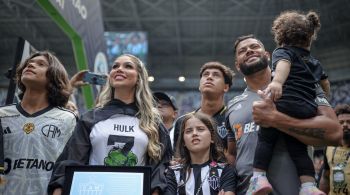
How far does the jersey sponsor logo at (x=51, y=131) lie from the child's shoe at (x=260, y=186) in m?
1.28

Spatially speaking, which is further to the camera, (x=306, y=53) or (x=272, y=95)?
(x=306, y=53)

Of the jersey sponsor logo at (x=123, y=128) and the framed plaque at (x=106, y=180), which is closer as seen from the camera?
the framed plaque at (x=106, y=180)

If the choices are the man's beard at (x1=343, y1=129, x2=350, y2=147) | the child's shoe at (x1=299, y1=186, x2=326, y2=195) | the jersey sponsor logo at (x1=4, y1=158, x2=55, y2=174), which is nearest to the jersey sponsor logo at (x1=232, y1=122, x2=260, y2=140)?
the child's shoe at (x1=299, y1=186, x2=326, y2=195)

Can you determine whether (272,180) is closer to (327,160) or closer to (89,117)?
(89,117)

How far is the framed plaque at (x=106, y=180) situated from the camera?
6.56 ft

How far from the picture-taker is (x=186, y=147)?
2.73 meters

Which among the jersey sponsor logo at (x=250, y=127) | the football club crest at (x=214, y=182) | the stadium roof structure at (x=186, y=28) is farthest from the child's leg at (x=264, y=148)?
the stadium roof structure at (x=186, y=28)

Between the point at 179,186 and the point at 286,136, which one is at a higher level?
the point at 286,136

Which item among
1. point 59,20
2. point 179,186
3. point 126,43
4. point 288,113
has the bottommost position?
point 179,186

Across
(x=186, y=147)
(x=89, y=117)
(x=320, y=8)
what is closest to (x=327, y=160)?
(x=186, y=147)

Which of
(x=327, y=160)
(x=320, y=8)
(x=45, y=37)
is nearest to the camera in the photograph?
(x=327, y=160)

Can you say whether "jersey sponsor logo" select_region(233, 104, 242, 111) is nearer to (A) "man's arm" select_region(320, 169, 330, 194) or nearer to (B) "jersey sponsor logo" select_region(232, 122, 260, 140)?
(B) "jersey sponsor logo" select_region(232, 122, 260, 140)

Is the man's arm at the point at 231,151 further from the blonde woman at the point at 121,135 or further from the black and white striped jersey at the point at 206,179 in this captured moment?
the blonde woman at the point at 121,135

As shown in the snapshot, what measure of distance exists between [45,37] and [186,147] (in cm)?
1742
